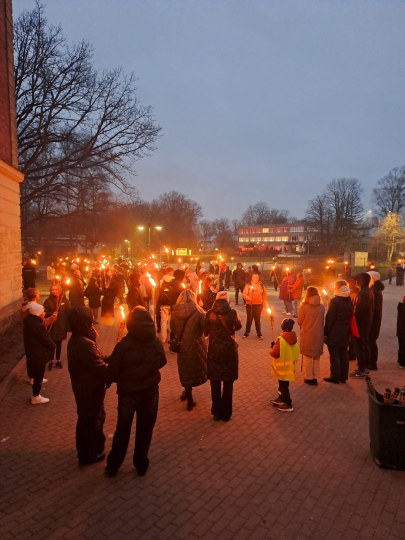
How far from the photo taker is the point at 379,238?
51656mm

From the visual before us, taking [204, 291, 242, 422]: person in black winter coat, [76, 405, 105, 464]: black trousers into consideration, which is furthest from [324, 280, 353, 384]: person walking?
[76, 405, 105, 464]: black trousers

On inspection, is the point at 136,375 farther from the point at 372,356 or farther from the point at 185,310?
the point at 372,356

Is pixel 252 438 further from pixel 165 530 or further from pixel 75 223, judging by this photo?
pixel 75 223

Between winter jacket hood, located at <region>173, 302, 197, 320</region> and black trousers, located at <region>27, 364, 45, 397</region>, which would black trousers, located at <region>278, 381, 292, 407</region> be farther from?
black trousers, located at <region>27, 364, 45, 397</region>

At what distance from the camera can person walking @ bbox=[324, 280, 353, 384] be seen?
300 inches

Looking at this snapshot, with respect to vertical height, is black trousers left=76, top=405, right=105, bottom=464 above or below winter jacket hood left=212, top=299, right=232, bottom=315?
below

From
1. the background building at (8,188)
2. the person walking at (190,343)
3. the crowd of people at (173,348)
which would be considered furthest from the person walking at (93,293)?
the person walking at (190,343)

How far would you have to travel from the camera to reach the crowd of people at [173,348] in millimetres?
4293

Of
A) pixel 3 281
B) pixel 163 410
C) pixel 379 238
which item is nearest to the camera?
pixel 163 410

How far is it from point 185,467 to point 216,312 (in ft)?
Answer: 6.88

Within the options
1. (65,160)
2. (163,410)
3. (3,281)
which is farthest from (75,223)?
(163,410)

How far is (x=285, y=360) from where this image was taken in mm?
6375

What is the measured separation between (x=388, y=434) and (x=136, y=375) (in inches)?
118

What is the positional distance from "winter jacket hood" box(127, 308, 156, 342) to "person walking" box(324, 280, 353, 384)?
4.56 meters
